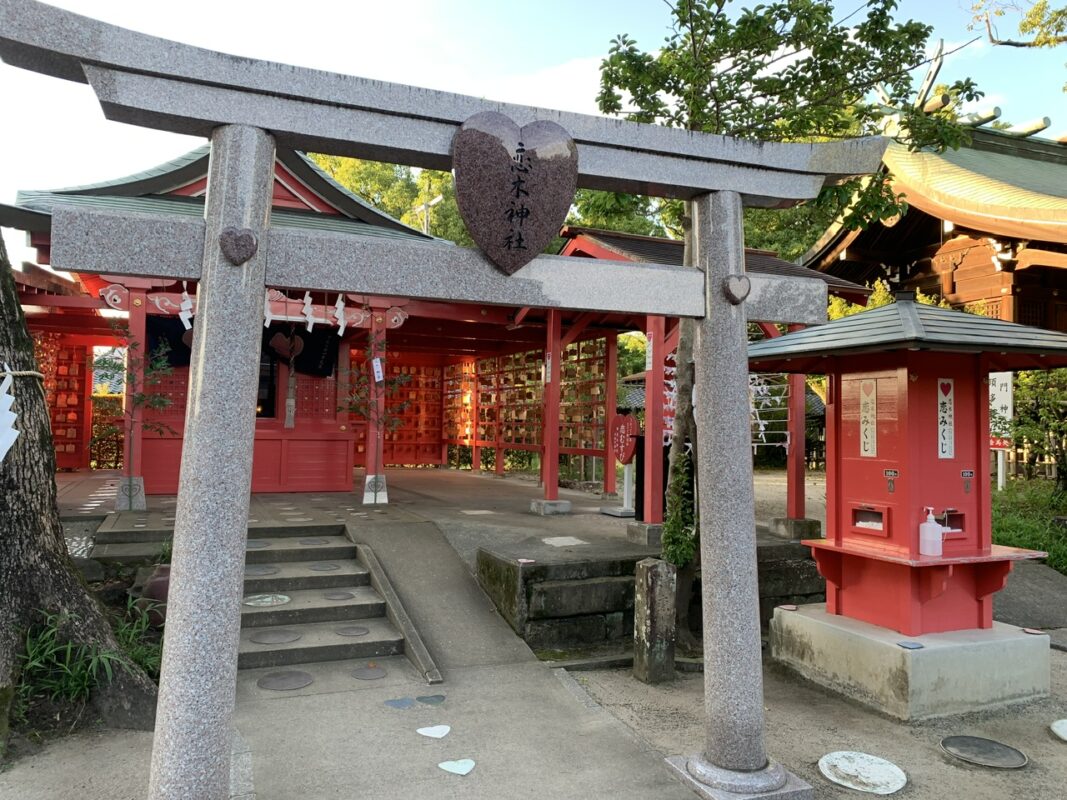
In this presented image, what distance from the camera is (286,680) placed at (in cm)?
545

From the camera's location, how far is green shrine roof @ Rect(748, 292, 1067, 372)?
5.22 meters

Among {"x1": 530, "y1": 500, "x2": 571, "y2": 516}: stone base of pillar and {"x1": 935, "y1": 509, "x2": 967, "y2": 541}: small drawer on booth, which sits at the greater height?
{"x1": 935, "y1": 509, "x2": 967, "y2": 541}: small drawer on booth

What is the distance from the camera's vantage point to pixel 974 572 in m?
5.89

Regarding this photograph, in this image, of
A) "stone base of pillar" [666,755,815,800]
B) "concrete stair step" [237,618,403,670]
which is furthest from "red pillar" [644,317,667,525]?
"stone base of pillar" [666,755,815,800]

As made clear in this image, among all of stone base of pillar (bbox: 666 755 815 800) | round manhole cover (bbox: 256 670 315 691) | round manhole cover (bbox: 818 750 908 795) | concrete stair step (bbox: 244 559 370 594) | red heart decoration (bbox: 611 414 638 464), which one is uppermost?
red heart decoration (bbox: 611 414 638 464)

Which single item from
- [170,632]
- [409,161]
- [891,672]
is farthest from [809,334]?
[170,632]

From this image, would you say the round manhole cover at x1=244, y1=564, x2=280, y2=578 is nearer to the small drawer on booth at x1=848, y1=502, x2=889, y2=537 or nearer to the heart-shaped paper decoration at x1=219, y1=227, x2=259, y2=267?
the heart-shaped paper decoration at x1=219, y1=227, x2=259, y2=267

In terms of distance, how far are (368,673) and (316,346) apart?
7.40 m

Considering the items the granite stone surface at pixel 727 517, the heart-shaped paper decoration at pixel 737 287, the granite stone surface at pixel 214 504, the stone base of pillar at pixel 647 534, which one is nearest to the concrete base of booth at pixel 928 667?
the granite stone surface at pixel 727 517

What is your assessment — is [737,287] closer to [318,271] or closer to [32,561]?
[318,271]

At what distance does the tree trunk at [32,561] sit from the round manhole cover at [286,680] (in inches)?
31.8

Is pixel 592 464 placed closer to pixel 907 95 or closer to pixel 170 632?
pixel 907 95

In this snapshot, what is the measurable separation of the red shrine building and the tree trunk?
3773 millimetres

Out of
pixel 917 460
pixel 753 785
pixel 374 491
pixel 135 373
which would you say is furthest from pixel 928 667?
pixel 135 373
